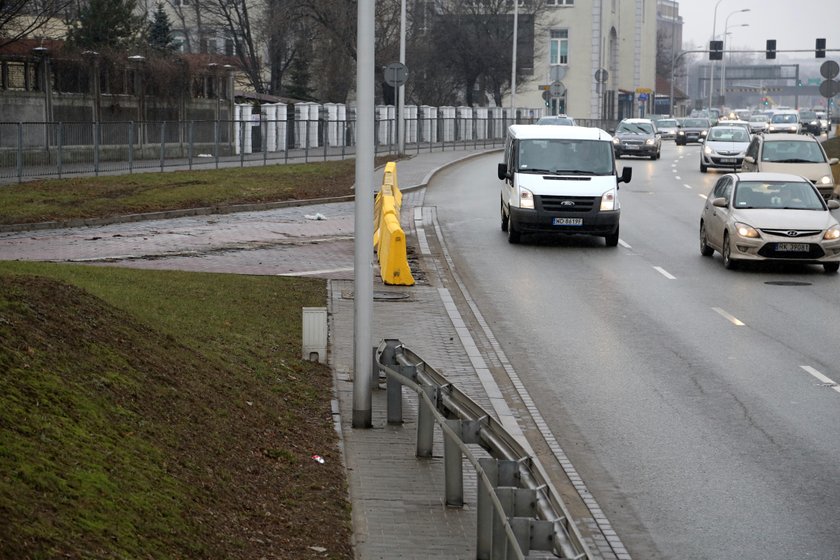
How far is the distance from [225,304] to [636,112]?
116983 mm

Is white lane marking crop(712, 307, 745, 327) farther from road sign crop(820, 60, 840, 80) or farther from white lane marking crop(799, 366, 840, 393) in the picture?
road sign crop(820, 60, 840, 80)

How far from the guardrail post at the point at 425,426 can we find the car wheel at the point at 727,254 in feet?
43.4

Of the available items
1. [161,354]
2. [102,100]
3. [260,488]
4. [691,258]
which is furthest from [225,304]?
[102,100]

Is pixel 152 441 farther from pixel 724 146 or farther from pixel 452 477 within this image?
pixel 724 146

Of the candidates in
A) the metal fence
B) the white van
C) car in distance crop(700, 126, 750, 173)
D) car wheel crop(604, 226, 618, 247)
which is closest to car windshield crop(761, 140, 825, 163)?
the white van

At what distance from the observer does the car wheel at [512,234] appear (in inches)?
1005

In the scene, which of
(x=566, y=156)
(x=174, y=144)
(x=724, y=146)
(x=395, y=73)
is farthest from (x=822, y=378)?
(x=724, y=146)

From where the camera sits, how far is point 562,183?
2525 cm

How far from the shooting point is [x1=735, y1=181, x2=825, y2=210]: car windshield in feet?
73.9

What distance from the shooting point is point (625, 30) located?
128 metres

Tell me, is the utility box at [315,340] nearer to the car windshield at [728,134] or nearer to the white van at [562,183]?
the white van at [562,183]

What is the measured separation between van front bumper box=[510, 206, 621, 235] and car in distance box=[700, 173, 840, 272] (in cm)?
218

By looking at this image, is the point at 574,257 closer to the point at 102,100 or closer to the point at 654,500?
the point at 654,500

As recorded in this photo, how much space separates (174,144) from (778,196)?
26.3 meters
